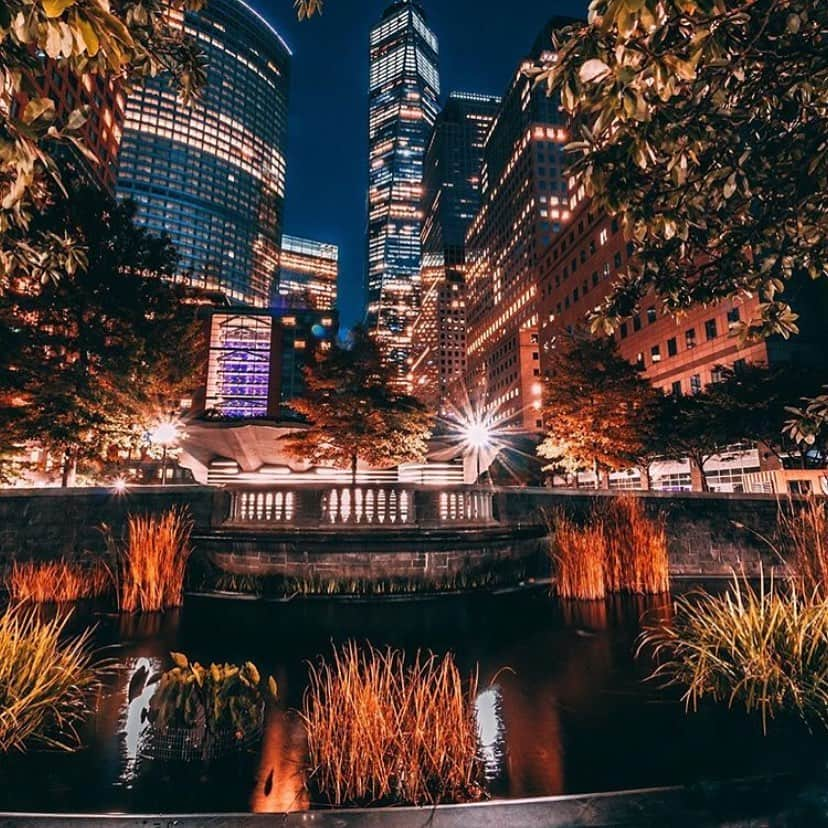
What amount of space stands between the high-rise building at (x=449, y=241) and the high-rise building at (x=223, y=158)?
6356 centimetres

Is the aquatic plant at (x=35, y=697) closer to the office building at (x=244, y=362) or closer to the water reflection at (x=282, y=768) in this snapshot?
the water reflection at (x=282, y=768)

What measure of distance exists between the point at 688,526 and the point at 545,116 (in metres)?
104

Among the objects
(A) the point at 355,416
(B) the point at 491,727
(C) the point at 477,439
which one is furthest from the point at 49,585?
(C) the point at 477,439

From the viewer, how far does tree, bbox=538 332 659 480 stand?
25281 millimetres

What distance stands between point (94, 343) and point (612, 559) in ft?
56.8

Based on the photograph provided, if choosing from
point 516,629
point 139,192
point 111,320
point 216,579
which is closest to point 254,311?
point 111,320

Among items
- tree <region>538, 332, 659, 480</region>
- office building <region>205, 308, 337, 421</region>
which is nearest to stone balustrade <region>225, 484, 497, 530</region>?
tree <region>538, 332, 659, 480</region>

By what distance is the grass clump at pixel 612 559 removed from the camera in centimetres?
883

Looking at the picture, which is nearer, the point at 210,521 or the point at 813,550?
the point at 813,550

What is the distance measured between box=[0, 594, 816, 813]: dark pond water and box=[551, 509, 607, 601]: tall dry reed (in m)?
1.33

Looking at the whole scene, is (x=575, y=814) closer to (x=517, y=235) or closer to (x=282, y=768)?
(x=282, y=768)

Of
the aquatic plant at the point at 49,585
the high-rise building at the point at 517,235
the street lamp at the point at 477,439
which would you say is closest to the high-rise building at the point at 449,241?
the high-rise building at the point at 517,235

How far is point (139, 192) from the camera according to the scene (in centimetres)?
14112

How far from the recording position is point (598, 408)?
25.4 metres
